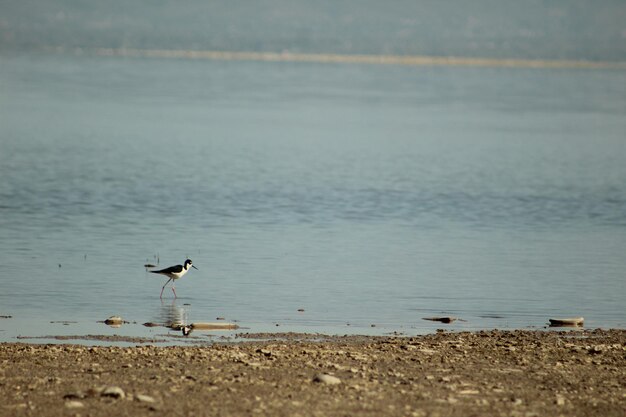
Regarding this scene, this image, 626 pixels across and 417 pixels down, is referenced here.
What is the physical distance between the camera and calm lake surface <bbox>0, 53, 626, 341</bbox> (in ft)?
53.1

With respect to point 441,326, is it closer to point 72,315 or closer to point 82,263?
point 72,315

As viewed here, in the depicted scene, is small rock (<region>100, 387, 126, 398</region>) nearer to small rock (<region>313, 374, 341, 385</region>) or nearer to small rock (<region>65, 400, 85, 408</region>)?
small rock (<region>65, 400, 85, 408</region>)

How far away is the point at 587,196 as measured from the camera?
3116 centimetres

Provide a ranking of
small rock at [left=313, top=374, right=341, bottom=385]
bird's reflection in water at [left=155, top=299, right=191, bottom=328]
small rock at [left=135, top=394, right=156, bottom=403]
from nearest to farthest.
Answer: small rock at [left=135, top=394, right=156, bottom=403]
small rock at [left=313, top=374, right=341, bottom=385]
bird's reflection in water at [left=155, top=299, right=191, bottom=328]

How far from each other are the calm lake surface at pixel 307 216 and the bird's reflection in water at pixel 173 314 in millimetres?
61

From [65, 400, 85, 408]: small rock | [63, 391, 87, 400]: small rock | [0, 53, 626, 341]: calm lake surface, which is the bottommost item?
[65, 400, 85, 408]: small rock

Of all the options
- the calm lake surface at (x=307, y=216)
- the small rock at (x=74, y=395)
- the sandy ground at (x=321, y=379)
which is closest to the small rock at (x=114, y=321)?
the calm lake surface at (x=307, y=216)

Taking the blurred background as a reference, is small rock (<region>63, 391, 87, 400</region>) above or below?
below

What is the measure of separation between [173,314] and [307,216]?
10624 millimetres

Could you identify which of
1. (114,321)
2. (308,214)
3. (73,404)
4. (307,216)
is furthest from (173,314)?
(308,214)

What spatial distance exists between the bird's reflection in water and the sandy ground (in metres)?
1.56

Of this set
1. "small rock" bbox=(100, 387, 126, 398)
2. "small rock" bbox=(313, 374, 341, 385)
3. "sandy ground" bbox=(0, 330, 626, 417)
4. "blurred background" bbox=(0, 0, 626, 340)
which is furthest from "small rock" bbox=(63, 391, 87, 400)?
"blurred background" bbox=(0, 0, 626, 340)

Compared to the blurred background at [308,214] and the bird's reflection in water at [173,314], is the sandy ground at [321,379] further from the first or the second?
the blurred background at [308,214]

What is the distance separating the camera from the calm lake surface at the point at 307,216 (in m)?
16.2
